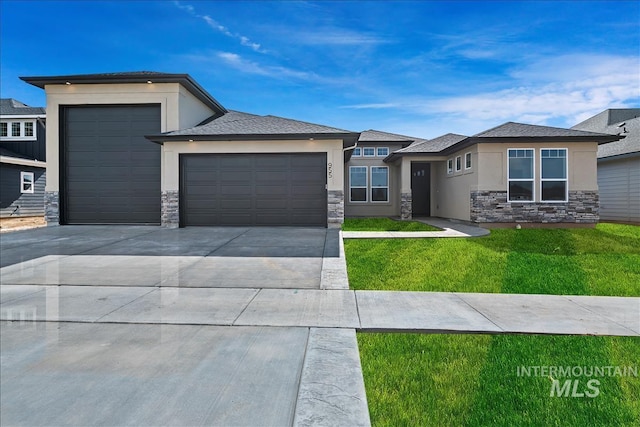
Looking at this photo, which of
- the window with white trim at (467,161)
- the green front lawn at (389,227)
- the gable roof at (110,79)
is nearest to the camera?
the green front lawn at (389,227)

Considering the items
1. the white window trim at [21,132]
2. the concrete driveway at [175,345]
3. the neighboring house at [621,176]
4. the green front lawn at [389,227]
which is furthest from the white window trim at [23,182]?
the neighboring house at [621,176]

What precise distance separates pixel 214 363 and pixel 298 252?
5783 millimetres

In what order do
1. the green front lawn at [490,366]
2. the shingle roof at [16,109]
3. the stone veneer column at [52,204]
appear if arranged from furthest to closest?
1. the shingle roof at [16,109]
2. the stone veneer column at [52,204]
3. the green front lawn at [490,366]

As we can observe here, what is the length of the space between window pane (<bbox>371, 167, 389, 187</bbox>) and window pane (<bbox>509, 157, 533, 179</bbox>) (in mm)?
7544

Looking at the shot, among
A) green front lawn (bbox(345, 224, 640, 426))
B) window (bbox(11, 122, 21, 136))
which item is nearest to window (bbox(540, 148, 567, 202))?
green front lawn (bbox(345, 224, 640, 426))

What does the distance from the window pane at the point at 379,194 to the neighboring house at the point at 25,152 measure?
19325 millimetres

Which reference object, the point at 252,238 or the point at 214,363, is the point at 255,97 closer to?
the point at 252,238

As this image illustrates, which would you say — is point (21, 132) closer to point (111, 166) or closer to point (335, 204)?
point (111, 166)

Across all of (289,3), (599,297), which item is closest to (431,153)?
(289,3)

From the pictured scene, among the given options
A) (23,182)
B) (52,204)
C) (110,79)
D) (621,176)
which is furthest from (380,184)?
(23,182)

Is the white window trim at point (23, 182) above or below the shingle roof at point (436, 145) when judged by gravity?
below

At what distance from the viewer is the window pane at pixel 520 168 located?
45.4ft

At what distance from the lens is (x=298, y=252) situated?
8.91m

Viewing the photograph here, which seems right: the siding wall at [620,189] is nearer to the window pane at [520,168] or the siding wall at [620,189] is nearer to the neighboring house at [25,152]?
the window pane at [520,168]
